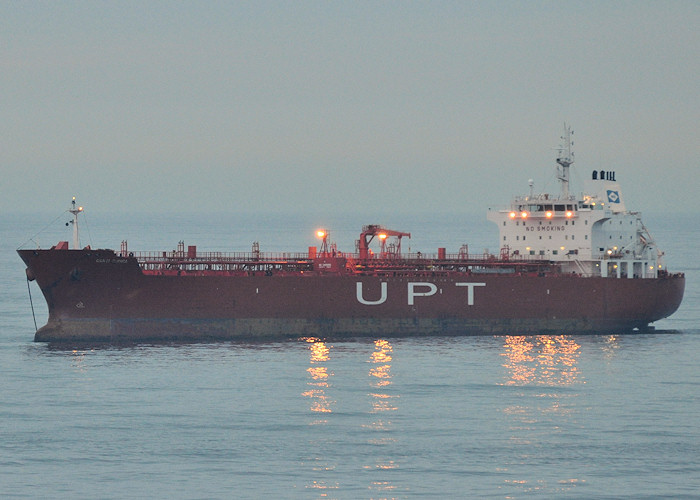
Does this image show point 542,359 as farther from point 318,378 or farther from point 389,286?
point 318,378

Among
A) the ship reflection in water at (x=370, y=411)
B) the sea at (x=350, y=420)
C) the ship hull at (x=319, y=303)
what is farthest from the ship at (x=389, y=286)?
the ship reflection in water at (x=370, y=411)

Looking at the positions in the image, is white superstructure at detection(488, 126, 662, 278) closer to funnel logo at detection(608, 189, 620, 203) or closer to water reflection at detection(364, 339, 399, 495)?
funnel logo at detection(608, 189, 620, 203)

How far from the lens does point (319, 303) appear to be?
5591cm

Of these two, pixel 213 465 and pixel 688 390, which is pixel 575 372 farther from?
pixel 213 465

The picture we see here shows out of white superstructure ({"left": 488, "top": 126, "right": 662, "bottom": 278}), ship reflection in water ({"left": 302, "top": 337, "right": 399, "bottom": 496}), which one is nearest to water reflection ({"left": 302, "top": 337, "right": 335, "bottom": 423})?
ship reflection in water ({"left": 302, "top": 337, "right": 399, "bottom": 496})

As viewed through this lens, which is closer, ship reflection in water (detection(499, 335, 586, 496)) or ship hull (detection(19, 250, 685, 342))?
ship reflection in water (detection(499, 335, 586, 496))

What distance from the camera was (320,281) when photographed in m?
55.8

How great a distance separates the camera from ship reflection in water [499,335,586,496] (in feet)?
103

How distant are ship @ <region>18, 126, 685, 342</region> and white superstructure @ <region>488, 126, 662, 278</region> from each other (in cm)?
6

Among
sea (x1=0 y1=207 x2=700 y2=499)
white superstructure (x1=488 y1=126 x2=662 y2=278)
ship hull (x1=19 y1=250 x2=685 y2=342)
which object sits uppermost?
white superstructure (x1=488 y1=126 x2=662 y2=278)

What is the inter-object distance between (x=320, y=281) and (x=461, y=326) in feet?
25.2

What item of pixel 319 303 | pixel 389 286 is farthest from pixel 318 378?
pixel 389 286

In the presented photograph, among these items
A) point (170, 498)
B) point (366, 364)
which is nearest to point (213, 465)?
point (170, 498)

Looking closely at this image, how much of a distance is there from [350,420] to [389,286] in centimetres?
1983
